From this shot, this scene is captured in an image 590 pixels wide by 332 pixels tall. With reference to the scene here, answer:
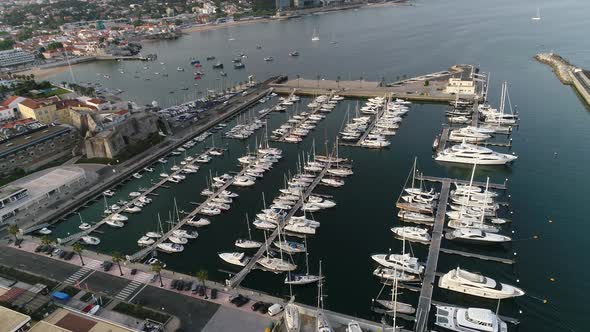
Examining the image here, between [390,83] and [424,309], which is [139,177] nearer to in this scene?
[424,309]

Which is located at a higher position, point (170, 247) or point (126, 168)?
point (126, 168)

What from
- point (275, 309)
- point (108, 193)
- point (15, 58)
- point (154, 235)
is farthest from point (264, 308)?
point (15, 58)

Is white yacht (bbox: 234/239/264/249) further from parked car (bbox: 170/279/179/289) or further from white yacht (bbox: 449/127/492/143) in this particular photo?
white yacht (bbox: 449/127/492/143)

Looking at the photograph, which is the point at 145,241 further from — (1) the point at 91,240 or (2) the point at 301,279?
(2) the point at 301,279

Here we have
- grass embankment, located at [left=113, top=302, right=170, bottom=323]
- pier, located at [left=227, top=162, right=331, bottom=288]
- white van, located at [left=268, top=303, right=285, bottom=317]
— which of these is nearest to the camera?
white van, located at [left=268, top=303, right=285, bottom=317]

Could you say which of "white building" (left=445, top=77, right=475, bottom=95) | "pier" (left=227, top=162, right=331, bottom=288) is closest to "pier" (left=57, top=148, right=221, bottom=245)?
"pier" (left=227, top=162, right=331, bottom=288)
